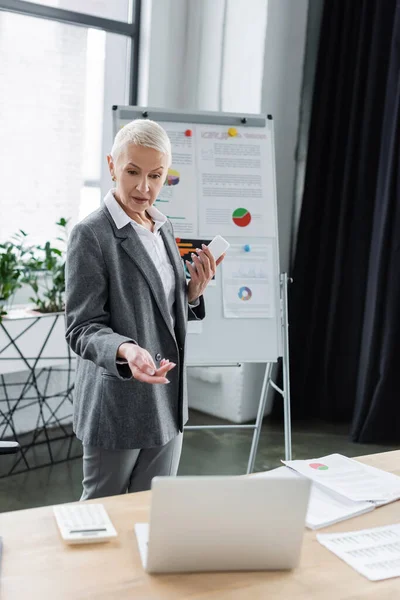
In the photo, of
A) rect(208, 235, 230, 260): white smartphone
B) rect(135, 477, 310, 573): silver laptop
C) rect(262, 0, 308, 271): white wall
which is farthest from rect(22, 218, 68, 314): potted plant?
rect(135, 477, 310, 573): silver laptop

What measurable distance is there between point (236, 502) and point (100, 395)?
726 mm

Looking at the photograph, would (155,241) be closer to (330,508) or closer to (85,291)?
(85,291)

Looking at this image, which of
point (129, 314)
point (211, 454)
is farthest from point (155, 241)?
point (211, 454)

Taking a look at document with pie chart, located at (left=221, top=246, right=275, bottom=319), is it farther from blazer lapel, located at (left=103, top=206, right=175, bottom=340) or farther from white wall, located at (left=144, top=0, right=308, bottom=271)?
white wall, located at (left=144, top=0, right=308, bottom=271)

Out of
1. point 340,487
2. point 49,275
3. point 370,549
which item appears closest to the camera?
point 370,549

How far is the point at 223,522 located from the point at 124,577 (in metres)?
0.20

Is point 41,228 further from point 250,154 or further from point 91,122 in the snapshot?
point 250,154

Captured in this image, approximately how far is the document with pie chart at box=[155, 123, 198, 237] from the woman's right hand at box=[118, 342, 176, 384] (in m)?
1.63

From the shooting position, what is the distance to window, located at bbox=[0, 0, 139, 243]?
404 cm

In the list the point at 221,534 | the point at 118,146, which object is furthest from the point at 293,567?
the point at 118,146

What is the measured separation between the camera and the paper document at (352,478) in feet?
5.46

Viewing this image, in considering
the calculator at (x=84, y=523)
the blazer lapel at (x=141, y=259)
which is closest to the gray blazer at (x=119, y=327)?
the blazer lapel at (x=141, y=259)

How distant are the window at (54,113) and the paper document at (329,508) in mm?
2874

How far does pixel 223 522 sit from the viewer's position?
122 cm
